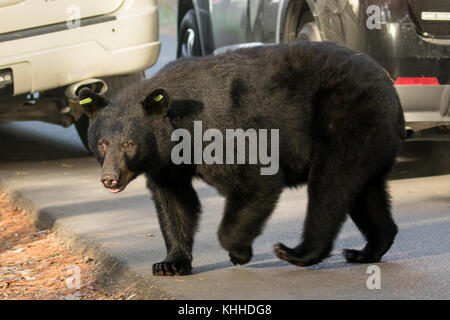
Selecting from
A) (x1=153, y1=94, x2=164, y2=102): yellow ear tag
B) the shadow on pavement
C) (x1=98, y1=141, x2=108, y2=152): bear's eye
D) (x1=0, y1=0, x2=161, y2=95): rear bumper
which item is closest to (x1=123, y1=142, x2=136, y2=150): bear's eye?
(x1=98, y1=141, x2=108, y2=152): bear's eye

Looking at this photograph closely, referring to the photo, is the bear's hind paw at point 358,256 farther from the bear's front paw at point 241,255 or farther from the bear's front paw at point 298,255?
the bear's front paw at point 241,255

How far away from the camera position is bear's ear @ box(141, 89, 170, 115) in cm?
492

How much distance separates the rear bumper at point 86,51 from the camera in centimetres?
808

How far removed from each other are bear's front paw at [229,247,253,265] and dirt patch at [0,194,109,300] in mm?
774

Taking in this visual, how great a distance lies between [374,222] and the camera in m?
5.42

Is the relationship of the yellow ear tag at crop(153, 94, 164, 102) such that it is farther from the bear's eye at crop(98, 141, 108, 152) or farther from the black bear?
the bear's eye at crop(98, 141, 108, 152)

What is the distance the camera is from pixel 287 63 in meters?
5.34

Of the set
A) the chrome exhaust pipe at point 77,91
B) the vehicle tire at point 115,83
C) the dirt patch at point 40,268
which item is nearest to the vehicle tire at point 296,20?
the vehicle tire at point 115,83

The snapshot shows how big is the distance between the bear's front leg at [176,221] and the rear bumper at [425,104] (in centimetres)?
259

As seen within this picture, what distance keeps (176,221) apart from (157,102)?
78 centimetres

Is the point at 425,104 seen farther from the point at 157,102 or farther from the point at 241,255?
the point at 157,102
